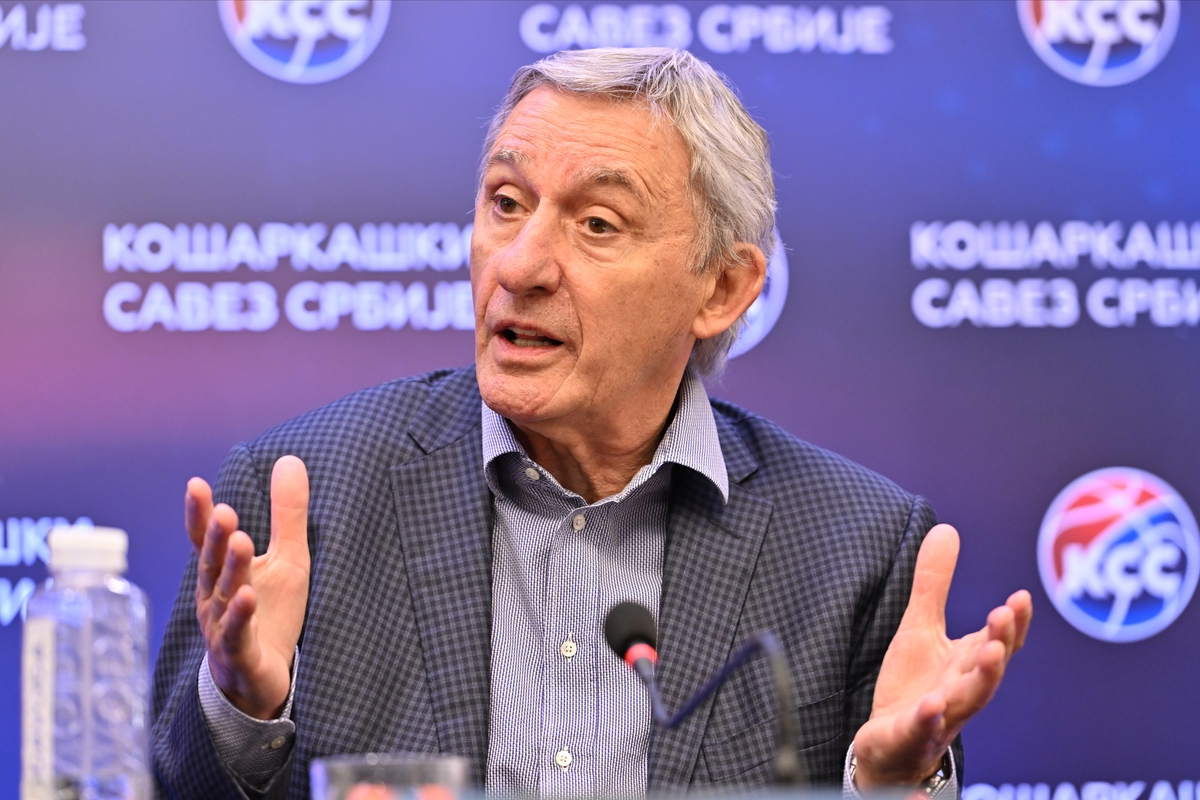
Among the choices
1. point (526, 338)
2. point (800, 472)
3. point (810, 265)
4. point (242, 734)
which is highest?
point (810, 265)

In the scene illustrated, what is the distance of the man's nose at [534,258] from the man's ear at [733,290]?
355 mm

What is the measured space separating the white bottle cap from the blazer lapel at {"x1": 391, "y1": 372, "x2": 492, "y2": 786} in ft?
2.96

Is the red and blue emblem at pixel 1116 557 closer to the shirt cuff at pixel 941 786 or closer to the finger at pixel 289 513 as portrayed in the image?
the shirt cuff at pixel 941 786

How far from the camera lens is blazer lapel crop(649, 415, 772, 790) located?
2.03 metres

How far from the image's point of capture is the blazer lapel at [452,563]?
2.01 meters

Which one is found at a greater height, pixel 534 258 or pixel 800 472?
pixel 534 258

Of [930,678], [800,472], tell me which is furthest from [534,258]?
[930,678]

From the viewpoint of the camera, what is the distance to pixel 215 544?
1.51 metres

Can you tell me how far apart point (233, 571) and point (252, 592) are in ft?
0.11

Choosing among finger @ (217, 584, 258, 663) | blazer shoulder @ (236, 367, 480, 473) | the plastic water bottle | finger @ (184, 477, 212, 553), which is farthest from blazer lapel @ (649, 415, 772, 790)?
the plastic water bottle

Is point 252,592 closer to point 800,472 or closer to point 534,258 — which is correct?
point 534,258

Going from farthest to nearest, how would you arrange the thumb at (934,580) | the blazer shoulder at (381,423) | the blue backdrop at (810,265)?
the blue backdrop at (810,265) < the blazer shoulder at (381,423) < the thumb at (934,580)

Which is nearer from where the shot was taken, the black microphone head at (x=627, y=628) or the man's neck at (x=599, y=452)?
the black microphone head at (x=627, y=628)

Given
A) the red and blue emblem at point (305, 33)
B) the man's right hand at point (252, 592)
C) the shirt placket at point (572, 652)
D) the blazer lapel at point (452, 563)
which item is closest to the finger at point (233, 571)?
the man's right hand at point (252, 592)
